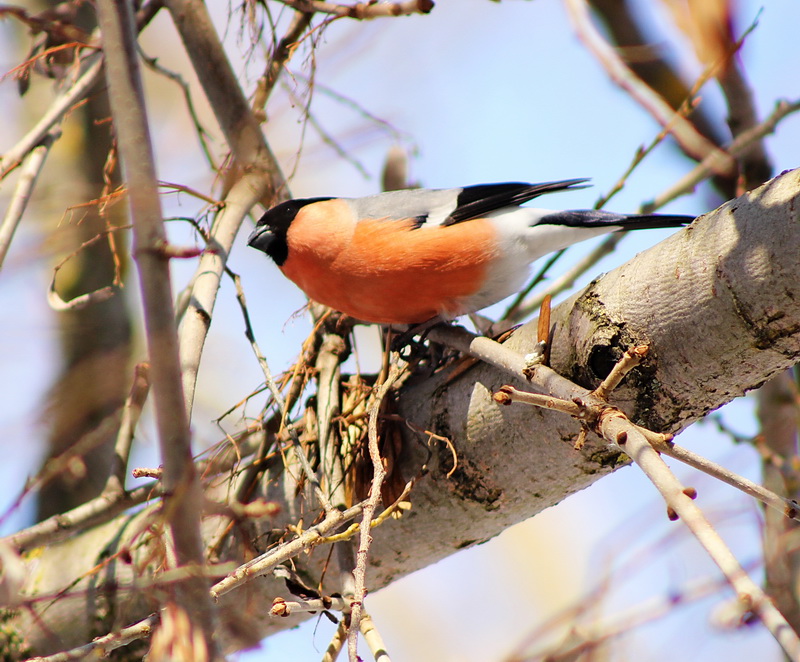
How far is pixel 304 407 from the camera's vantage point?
212cm

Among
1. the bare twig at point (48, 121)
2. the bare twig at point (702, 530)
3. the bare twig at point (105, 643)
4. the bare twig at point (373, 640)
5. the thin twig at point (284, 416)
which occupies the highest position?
the bare twig at point (48, 121)

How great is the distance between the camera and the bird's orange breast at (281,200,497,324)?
2.32 m

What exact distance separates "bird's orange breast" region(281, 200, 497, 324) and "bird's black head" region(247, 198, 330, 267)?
176mm

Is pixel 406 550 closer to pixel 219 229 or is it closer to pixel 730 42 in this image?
pixel 219 229

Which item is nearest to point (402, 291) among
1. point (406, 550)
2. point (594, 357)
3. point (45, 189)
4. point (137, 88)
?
point (406, 550)

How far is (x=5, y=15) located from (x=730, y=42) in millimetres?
1942

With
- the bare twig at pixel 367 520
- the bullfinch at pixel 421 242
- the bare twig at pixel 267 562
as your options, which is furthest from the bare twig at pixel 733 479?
the bullfinch at pixel 421 242

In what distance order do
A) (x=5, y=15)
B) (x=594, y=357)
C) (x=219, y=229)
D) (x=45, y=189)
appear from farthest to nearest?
(x=45, y=189) < (x=5, y=15) < (x=219, y=229) < (x=594, y=357)

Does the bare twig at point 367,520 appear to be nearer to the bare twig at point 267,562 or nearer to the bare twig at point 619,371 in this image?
the bare twig at point 267,562

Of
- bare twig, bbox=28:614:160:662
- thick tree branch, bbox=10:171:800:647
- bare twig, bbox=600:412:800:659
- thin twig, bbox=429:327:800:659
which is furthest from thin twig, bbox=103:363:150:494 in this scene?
bare twig, bbox=600:412:800:659

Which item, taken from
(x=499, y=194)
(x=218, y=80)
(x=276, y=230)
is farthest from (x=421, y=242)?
(x=218, y=80)

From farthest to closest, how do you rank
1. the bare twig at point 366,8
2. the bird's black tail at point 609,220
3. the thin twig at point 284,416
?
the bird's black tail at point 609,220
the bare twig at point 366,8
the thin twig at point 284,416

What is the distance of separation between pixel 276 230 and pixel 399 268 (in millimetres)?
515

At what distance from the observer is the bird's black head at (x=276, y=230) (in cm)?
259
